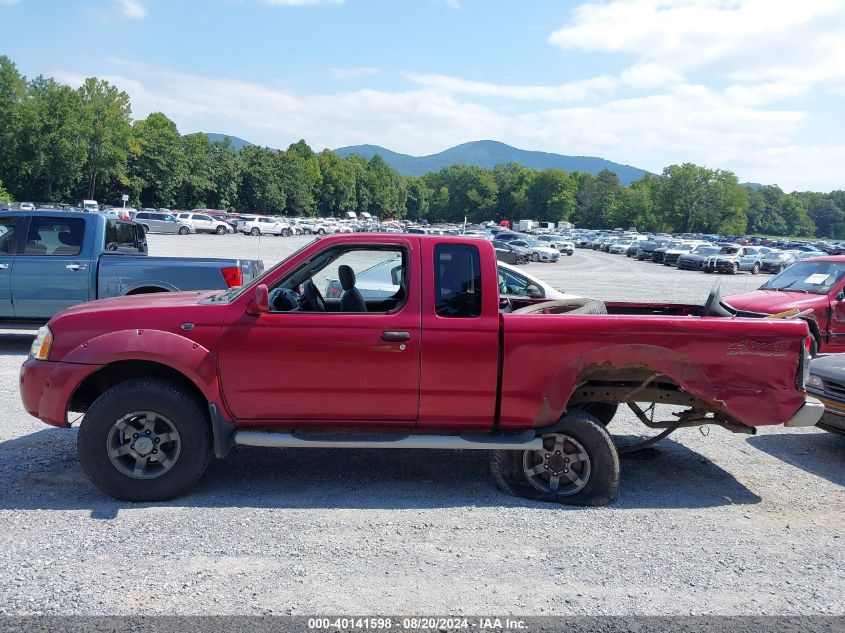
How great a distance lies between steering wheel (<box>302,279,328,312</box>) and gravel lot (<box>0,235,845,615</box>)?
1.33 m

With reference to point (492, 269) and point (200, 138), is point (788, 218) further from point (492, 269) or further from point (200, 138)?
point (492, 269)

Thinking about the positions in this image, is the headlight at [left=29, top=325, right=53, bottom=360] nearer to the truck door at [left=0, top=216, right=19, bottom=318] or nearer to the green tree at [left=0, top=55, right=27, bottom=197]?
the truck door at [left=0, top=216, right=19, bottom=318]

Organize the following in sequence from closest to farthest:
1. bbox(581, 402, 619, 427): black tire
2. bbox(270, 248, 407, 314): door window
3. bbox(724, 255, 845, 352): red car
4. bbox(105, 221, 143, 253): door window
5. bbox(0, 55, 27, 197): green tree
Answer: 1. bbox(270, 248, 407, 314): door window
2. bbox(581, 402, 619, 427): black tire
3. bbox(105, 221, 143, 253): door window
4. bbox(724, 255, 845, 352): red car
5. bbox(0, 55, 27, 197): green tree

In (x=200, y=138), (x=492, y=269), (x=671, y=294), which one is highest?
(x=200, y=138)

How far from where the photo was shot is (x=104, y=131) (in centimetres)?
7994

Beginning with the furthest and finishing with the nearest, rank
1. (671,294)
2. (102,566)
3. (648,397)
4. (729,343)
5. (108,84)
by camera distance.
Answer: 1. (108,84)
2. (671,294)
3. (648,397)
4. (729,343)
5. (102,566)

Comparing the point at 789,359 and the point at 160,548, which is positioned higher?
the point at 789,359

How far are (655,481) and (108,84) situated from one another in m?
91.1

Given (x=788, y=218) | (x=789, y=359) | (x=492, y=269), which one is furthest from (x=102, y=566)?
(x=788, y=218)

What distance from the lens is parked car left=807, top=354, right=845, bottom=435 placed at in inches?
253

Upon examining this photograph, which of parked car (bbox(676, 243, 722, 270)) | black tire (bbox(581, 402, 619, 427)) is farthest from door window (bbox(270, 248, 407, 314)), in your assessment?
parked car (bbox(676, 243, 722, 270))

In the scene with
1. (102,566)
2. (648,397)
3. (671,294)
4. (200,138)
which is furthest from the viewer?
(200,138)

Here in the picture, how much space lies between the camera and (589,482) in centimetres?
504

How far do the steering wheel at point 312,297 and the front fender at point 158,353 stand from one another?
0.90 m
